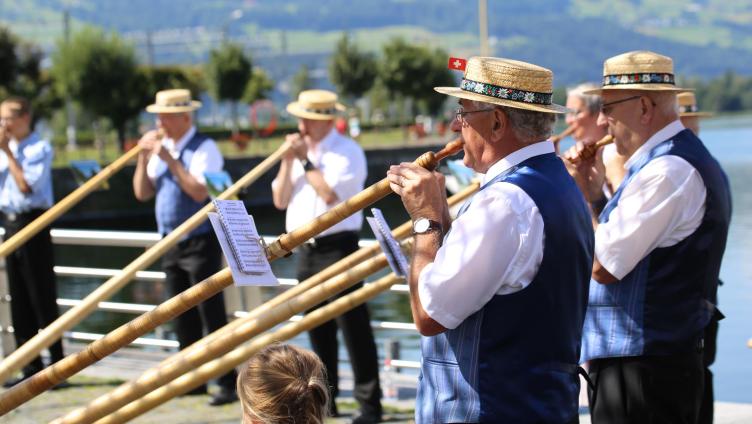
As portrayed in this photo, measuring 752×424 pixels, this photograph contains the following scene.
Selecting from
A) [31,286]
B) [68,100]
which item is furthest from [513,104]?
[68,100]

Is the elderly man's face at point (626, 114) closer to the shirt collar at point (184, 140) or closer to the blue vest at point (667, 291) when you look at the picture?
the blue vest at point (667, 291)

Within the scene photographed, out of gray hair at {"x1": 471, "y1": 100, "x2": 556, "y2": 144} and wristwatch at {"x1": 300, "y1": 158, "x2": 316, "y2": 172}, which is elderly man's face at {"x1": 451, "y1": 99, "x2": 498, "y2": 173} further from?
wristwatch at {"x1": 300, "y1": 158, "x2": 316, "y2": 172}

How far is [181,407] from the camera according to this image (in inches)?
257

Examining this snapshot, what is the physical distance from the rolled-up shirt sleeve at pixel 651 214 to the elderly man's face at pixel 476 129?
76cm

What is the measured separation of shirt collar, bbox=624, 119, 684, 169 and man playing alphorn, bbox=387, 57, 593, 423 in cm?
91

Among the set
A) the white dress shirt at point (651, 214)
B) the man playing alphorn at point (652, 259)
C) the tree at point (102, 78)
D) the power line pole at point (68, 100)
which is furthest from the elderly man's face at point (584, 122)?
the power line pole at point (68, 100)

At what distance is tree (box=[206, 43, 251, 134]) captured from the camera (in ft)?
192

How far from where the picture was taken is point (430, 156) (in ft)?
11.2

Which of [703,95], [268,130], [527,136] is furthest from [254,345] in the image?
[703,95]


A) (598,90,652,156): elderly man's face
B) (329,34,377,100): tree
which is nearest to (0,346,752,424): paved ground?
(598,90,652,156): elderly man's face

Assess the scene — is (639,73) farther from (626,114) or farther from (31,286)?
(31,286)

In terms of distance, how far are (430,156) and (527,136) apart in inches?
13.9

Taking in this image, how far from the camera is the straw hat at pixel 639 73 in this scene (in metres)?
4.02

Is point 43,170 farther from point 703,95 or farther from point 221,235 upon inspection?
point 703,95
